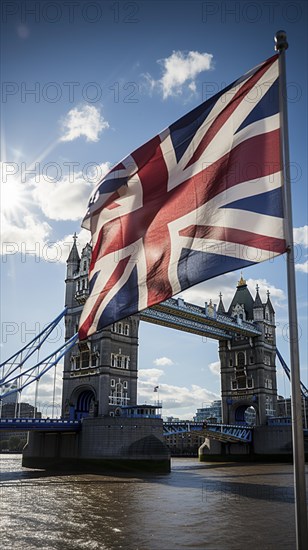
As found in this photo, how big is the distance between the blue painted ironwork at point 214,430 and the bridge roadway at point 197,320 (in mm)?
11528

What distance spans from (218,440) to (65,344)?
27688 mm

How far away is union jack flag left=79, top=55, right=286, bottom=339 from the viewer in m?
8.17

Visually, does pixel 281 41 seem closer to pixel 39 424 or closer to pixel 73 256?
pixel 39 424

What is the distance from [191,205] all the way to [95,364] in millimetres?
44630

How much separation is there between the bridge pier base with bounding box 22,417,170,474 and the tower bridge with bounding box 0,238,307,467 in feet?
0.27

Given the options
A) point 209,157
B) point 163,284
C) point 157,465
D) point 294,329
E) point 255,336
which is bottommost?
point 157,465

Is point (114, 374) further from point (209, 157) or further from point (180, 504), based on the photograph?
point (209, 157)

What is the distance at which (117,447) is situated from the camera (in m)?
43.5

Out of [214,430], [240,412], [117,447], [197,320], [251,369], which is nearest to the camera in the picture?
[117,447]

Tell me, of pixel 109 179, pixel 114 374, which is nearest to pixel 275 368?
pixel 114 374

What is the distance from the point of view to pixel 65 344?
53.9 metres

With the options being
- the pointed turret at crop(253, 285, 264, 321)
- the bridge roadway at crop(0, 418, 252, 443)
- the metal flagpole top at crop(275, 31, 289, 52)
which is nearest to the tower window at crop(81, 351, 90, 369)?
the bridge roadway at crop(0, 418, 252, 443)

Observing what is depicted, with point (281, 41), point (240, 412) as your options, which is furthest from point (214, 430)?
point (281, 41)

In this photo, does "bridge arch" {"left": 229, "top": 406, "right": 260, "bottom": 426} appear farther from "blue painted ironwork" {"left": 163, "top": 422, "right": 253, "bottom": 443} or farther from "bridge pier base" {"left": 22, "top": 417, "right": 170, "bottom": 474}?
"bridge pier base" {"left": 22, "top": 417, "right": 170, "bottom": 474}
